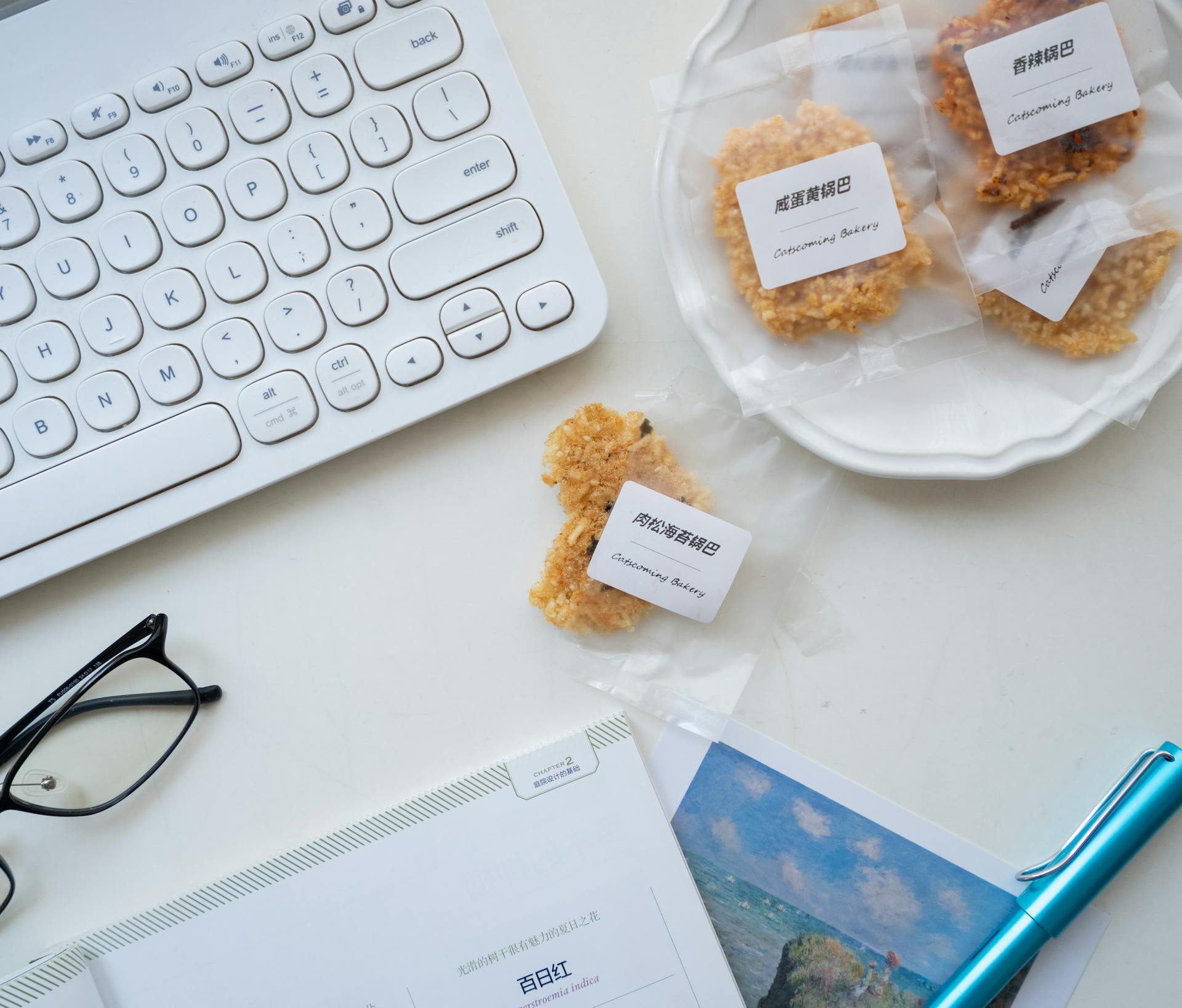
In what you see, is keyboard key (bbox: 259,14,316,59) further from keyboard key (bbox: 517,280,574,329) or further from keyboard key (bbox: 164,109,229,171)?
keyboard key (bbox: 517,280,574,329)

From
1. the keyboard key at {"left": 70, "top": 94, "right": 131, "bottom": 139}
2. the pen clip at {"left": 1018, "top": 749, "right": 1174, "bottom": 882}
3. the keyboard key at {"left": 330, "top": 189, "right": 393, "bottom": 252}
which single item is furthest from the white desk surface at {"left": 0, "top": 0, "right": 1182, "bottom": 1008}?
the keyboard key at {"left": 70, "top": 94, "right": 131, "bottom": 139}

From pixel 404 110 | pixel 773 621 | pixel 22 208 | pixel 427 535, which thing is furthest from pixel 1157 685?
pixel 22 208

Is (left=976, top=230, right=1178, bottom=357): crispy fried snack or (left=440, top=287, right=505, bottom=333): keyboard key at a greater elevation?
(left=440, top=287, right=505, bottom=333): keyboard key

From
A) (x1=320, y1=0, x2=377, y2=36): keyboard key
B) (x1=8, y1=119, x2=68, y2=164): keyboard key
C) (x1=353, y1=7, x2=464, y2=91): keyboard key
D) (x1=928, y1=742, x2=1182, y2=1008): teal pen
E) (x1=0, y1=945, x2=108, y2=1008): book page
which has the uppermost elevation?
(x1=8, y1=119, x2=68, y2=164): keyboard key

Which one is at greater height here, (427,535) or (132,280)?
(132,280)

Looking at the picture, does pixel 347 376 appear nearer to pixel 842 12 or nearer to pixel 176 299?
pixel 176 299

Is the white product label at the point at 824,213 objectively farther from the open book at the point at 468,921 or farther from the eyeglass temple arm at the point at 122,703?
the eyeglass temple arm at the point at 122,703

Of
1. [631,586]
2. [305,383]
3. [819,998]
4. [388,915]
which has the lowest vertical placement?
[819,998]

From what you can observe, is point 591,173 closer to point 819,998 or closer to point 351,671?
point 351,671
